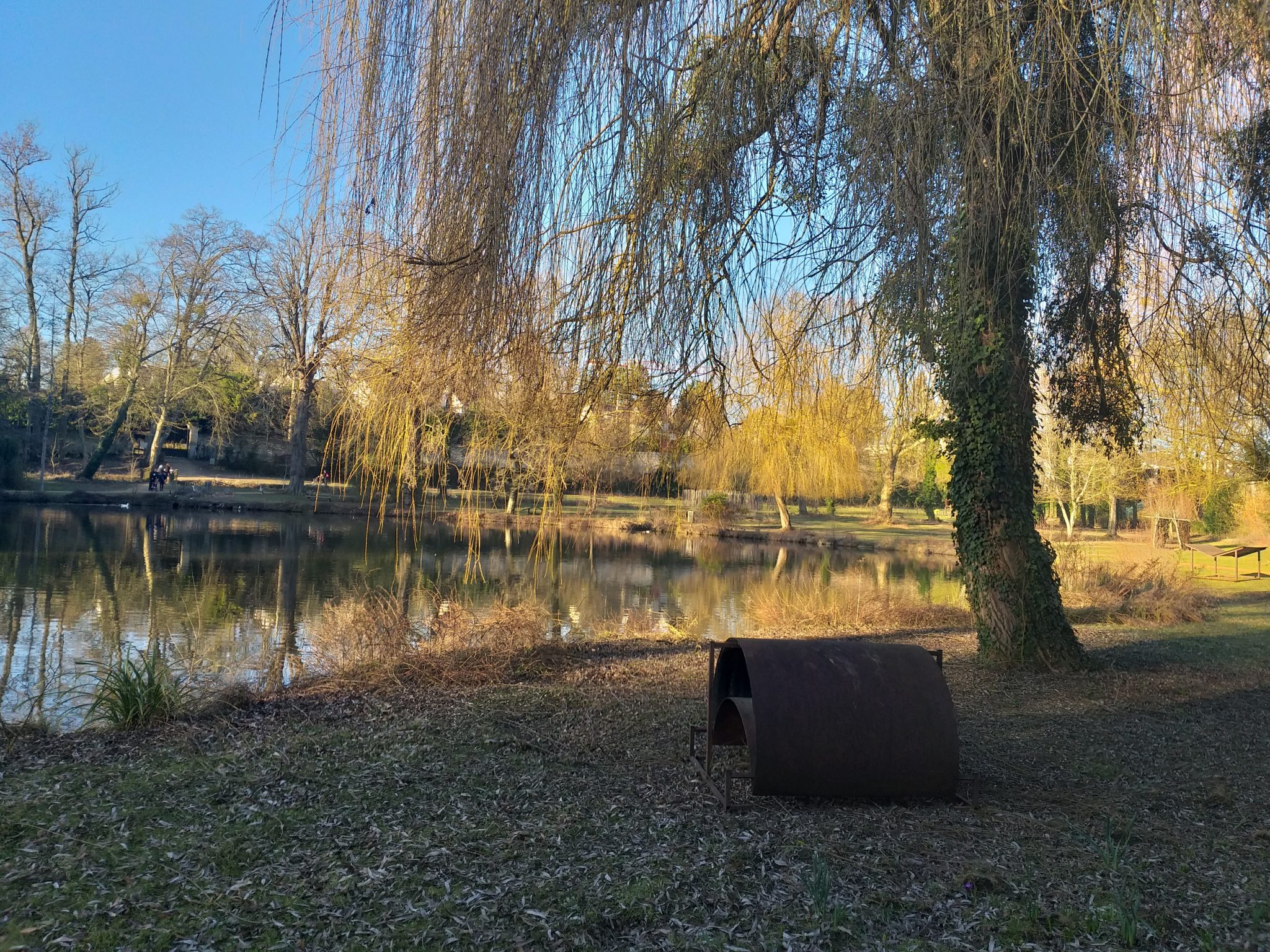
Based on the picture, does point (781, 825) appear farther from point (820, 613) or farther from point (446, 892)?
point (820, 613)

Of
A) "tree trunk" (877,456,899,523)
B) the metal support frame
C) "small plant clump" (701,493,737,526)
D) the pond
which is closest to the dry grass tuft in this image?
the pond

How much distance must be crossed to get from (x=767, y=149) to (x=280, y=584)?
1523 cm

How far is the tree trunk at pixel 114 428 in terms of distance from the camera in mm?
36938

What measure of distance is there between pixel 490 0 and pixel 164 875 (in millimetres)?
3402

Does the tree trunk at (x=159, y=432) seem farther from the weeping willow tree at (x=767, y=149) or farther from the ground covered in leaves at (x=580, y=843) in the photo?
the weeping willow tree at (x=767, y=149)

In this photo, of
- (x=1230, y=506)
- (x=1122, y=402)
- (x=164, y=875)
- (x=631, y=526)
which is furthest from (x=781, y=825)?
(x=1230, y=506)

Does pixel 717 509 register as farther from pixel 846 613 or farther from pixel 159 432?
pixel 159 432

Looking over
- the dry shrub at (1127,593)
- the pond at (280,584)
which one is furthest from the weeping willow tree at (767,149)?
the dry shrub at (1127,593)

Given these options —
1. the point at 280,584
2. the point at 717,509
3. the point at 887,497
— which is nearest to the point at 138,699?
the point at 280,584

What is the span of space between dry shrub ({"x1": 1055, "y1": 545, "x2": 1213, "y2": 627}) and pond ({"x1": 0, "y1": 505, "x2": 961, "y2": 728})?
101 inches

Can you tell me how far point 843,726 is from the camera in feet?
13.5

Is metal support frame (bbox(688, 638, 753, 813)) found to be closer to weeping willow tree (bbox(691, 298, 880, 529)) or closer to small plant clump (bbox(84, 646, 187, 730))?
weeping willow tree (bbox(691, 298, 880, 529))

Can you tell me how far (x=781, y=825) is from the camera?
3934mm

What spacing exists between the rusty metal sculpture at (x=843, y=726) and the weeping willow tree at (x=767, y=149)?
155 cm
